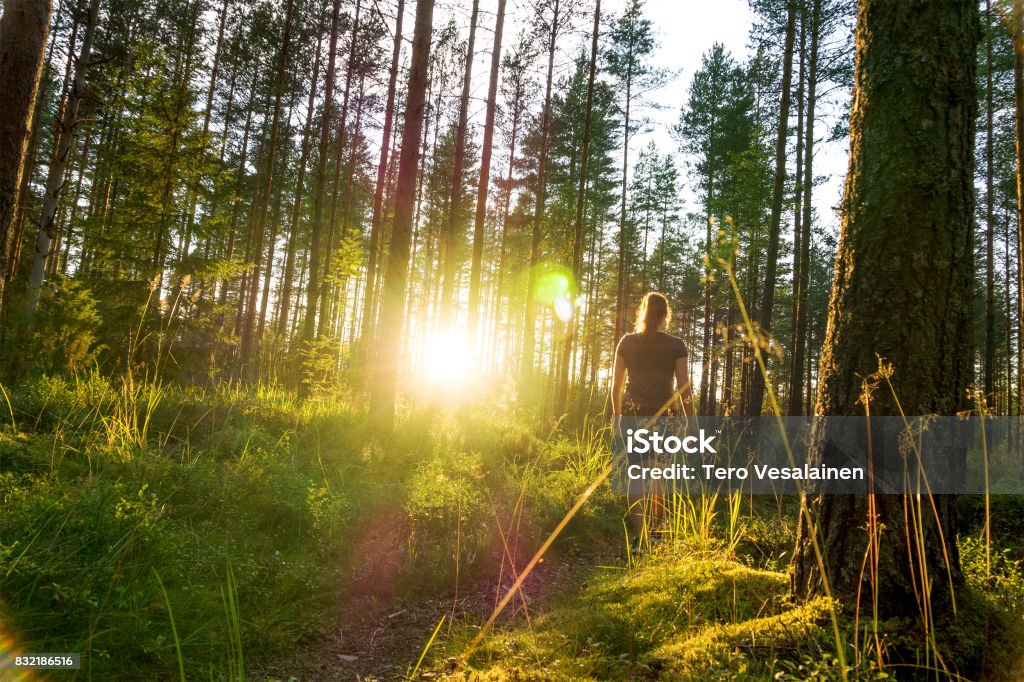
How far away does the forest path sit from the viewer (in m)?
2.69

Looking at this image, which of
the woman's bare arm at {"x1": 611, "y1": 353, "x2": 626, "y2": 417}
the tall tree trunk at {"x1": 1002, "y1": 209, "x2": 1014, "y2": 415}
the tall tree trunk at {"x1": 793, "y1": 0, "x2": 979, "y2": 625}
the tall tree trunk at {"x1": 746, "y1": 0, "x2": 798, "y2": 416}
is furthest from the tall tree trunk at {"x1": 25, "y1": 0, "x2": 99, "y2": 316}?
the tall tree trunk at {"x1": 1002, "y1": 209, "x2": 1014, "y2": 415}

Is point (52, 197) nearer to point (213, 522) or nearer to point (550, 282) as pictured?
point (213, 522)

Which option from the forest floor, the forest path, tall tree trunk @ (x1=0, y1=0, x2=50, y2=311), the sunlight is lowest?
the forest path

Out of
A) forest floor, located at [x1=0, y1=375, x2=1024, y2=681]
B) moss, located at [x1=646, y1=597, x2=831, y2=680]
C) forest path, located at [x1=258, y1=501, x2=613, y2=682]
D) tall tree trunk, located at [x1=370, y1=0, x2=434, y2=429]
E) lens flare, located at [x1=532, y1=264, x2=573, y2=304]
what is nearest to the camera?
moss, located at [x1=646, y1=597, x2=831, y2=680]

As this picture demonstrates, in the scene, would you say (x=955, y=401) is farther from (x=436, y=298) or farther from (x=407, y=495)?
(x=436, y=298)

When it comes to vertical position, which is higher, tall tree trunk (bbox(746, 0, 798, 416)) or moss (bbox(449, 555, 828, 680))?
tall tree trunk (bbox(746, 0, 798, 416))

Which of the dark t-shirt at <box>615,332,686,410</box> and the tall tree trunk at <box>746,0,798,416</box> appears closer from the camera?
the dark t-shirt at <box>615,332,686,410</box>

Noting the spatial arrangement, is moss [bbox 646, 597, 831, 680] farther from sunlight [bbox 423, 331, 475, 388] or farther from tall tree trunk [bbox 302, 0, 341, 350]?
tall tree trunk [bbox 302, 0, 341, 350]

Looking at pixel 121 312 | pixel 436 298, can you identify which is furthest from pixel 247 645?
pixel 436 298

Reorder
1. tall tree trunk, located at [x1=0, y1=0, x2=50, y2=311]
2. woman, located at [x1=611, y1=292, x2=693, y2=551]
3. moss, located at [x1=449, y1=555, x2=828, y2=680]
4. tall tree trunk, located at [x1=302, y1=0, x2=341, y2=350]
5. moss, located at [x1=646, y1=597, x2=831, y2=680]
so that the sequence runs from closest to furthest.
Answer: moss, located at [x1=646, y1=597, x2=831, y2=680] < moss, located at [x1=449, y1=555, x2=828, y2=680] < tall tree trunk, located at [x1=0, y1=0, x2=50, y2=311] < woman, located at [x1=611, y1=292, x2=693, y2=551] < tall tree trunk, located at [x1=302, y1=0, x2=341, y2=350]

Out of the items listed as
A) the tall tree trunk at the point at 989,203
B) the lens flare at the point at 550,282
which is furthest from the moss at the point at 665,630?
the lens flare at the point at 550,282

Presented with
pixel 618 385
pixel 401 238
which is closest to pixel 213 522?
pixel 618 385

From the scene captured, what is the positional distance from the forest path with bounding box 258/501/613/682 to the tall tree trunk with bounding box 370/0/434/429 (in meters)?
3.30

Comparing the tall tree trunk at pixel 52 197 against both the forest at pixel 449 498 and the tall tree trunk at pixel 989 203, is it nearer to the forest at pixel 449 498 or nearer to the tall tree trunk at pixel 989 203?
the forest at pixel 449 498
